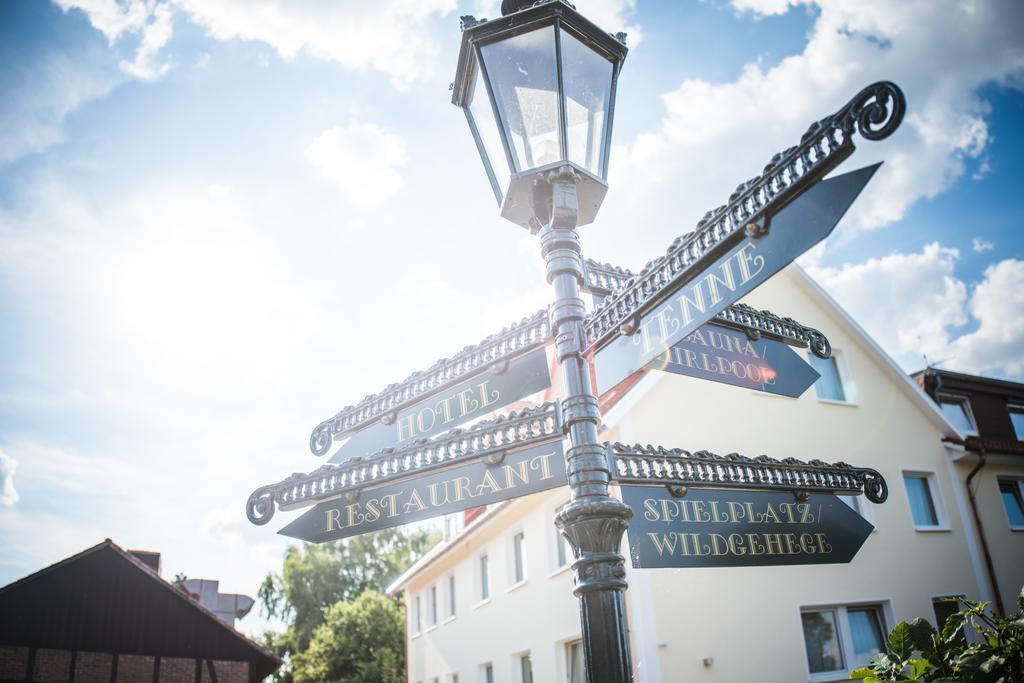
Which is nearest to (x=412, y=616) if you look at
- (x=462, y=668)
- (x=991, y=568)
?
(x=462, y=668)

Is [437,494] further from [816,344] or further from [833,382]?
[833,382]

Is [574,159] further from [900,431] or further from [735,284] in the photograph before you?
[900,431]

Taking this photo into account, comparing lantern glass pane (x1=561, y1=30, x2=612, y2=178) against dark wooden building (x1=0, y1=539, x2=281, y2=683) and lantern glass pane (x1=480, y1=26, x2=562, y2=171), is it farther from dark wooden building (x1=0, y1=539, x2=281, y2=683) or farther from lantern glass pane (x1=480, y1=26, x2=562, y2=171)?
dark wooden building (x1=0, y1=539, x2=281, y2=683)

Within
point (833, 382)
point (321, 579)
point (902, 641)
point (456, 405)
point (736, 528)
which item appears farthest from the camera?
point (321, 579)

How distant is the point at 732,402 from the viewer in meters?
13.7

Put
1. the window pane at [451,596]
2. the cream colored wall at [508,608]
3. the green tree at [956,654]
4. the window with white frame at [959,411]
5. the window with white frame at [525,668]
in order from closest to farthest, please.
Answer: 1. the green tree at [956,654]
2. the cream colored wall at [508,608]
3. the window with white frame at [525,668]
4. the window with white frame at [959,411]
5. the window pane at [451,596]

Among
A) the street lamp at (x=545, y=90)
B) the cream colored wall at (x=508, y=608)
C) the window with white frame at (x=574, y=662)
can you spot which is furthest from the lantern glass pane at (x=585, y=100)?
the window with white frame at (x=574, y=662)

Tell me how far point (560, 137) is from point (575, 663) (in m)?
12.0

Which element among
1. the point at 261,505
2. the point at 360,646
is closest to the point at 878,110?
the point at 261,505

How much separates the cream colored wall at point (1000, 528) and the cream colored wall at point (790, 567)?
814 mm

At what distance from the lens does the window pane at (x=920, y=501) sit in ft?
49.7

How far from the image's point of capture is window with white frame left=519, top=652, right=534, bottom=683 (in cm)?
1452

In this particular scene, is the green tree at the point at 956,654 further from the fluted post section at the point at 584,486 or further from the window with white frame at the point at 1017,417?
the window with white frame at the point at 1017,417

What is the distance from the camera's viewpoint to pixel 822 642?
12.3 m
